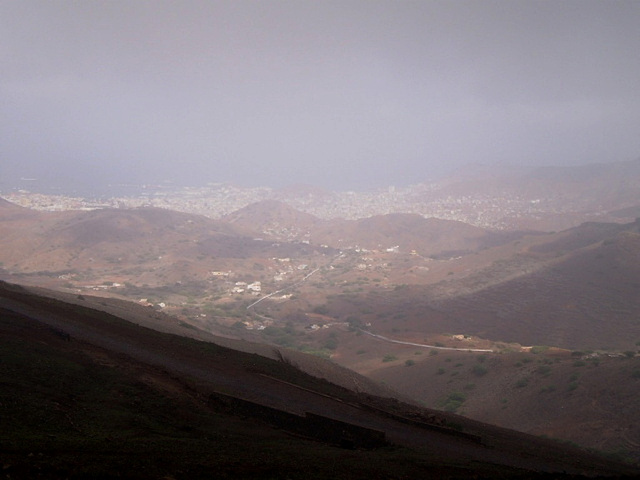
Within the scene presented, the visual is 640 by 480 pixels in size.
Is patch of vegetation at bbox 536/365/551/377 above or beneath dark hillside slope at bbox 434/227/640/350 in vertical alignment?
beneath

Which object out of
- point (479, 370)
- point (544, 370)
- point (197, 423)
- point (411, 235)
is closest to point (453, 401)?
point (479, 370)

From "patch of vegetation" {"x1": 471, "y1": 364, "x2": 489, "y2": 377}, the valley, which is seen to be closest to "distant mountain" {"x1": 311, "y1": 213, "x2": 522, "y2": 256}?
the valley

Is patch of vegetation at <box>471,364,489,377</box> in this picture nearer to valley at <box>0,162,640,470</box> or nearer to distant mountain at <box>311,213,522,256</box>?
valley at <box>0,162,640,470</box>

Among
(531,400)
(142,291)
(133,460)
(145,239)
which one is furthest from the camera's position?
(145,239)

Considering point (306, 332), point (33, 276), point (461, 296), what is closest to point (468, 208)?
point (461, 296)

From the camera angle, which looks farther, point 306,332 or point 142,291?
point 142,291

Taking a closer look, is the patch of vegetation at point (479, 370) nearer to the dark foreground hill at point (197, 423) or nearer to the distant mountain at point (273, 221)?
the dark foreground hill at point (197, 423)

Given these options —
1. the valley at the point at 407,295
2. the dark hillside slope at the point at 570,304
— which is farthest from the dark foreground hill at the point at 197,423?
the dark hillside slope at the point at 570,304

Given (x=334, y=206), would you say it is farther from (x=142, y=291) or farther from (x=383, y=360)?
(x=383, y=360)
